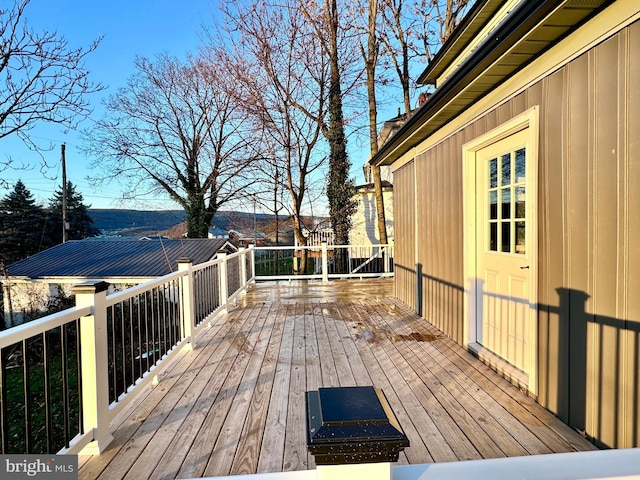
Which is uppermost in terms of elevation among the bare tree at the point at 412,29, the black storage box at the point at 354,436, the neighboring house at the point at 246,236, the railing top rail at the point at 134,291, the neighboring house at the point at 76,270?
the bare tree at the point at 412,29

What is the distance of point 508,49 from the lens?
7.46ft

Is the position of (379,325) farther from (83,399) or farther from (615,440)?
(83,399)

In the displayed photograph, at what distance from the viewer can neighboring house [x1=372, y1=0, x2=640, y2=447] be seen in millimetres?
1770

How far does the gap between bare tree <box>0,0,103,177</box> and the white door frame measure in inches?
312

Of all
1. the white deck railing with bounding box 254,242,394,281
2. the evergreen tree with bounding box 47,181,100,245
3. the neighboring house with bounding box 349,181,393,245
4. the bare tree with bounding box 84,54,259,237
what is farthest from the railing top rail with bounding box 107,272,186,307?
the evergreen tree with bounding box 47,181,100,245

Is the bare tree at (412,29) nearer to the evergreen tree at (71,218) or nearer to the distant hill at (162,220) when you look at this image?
the distant hill at (162,220)

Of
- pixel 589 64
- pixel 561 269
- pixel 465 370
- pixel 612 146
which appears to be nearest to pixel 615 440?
pixel 561 269

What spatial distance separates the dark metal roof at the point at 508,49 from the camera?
1858 millimetres

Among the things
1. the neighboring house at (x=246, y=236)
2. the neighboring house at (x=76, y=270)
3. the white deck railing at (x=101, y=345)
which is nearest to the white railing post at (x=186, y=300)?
the white deck railing at (x=101, y=345)

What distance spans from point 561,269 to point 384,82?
11.5 meters

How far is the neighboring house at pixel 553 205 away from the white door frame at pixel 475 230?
1cm

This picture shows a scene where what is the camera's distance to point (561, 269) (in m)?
2.21

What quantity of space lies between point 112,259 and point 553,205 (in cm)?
1466

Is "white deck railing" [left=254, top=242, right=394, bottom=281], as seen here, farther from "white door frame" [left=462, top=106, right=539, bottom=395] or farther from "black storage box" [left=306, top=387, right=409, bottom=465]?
"black storage box" [left=306, top=387, right=409, bottom=465]
